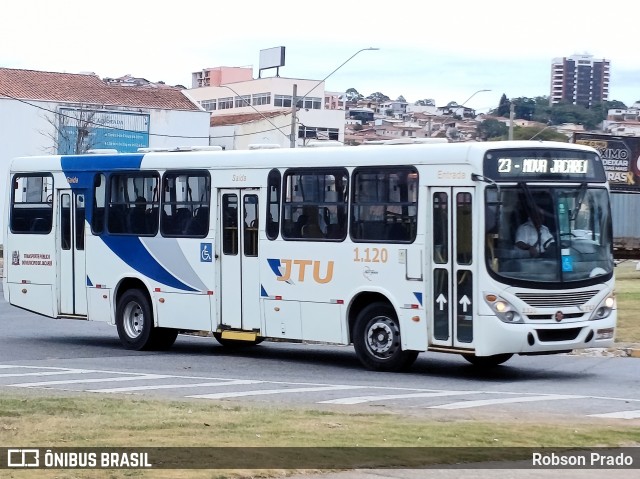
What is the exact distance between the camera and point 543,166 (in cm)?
1652

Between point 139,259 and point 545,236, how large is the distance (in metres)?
7.06

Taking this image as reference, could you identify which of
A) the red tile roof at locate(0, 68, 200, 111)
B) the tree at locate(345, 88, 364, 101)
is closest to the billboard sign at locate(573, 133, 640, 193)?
the red tile roof at locate(0, 68, 200, 111)

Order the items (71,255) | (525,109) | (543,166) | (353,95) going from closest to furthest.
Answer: (543,166) → (71,255) → (525,109) → (353,95)

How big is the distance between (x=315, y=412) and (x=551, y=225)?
5.09m

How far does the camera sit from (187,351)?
2094 cm

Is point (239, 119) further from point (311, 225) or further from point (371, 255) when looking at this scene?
point (371, 255)

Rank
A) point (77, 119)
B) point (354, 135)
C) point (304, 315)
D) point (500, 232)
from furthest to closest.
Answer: point (354, 135) < point (77, 119) < point (304, 315) < point (500, 232)

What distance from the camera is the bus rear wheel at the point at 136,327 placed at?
67.3 feet

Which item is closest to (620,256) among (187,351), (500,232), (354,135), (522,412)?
(187,351)

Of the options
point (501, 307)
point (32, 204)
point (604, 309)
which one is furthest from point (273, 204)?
point (32, 204)

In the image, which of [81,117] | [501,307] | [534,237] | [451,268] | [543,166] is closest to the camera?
[501,307]

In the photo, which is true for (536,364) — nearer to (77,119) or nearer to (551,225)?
(551,225)

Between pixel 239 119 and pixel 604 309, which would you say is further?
pixel 239 119

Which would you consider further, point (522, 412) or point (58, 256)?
point (58, 256)
